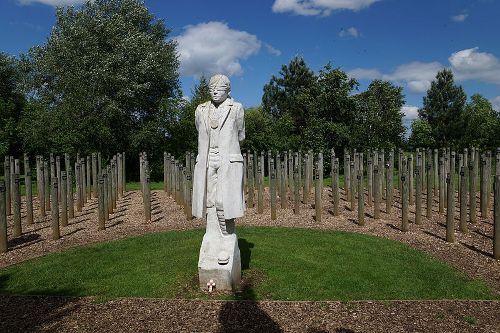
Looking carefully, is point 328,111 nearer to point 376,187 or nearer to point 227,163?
point 376,187

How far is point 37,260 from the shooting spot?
1046 cm

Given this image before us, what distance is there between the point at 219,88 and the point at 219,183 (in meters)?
1.68

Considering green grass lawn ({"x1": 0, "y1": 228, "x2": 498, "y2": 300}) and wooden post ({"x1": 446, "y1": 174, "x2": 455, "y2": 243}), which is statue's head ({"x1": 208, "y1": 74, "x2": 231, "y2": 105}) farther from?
wooden post ({"x1": 446, "y1": 174, "x2": 455, "y2": 243})

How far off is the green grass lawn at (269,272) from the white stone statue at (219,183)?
475 mm

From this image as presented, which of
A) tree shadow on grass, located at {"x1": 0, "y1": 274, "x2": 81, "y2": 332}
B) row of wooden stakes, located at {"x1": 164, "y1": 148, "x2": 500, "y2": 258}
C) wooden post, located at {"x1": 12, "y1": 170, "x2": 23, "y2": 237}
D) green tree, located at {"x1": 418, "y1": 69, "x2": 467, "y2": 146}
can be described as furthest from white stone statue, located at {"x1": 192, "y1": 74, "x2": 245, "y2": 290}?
green tree, located at {"x1": 418, "y1": 69, "x2": 467, "y2": 146}

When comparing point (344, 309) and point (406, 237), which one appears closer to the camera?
point (344, 309)

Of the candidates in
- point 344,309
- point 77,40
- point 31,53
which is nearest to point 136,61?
point 77,40

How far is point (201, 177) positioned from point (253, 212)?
27.6 feet

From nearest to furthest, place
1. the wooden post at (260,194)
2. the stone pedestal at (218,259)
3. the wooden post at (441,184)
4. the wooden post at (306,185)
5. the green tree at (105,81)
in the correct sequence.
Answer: the stone pedestal at (218,259), the wooden post at (441,184), the wooden post at (260,194), the wooden post at (306,185), the green tree at (105,81)

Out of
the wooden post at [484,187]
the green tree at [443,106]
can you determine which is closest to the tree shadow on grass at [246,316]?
the wooden post at [484,187]

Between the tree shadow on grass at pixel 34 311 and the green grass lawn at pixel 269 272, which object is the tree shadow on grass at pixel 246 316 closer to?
the green grass lawn at pixel 269 272

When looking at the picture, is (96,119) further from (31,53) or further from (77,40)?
(31,53)

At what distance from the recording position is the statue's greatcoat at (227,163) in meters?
8.13

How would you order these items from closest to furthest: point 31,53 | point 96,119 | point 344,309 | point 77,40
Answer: point 344,309
point 96,119
point 77,40
point 31,53
